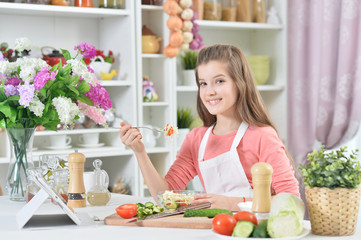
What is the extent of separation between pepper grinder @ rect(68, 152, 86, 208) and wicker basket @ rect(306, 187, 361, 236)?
839mm

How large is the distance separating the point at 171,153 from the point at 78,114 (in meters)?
1.70

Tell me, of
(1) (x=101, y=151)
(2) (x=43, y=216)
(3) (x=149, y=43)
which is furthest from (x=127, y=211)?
(3) (x=149, y=43)

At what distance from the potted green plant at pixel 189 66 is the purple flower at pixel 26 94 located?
1989 millimetres

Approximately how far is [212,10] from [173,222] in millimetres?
2475

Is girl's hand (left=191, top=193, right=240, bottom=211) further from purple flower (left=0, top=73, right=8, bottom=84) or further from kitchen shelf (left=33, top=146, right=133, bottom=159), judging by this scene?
kitchen shelf (left=33, top=146, right=133, bottom=159)

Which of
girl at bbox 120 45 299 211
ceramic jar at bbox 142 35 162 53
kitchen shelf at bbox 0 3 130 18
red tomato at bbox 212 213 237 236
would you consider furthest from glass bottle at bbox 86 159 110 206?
ceramic jar at bbox 142 35 162 53

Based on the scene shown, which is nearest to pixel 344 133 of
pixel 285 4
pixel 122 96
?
pixel 285 4

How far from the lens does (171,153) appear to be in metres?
3.75

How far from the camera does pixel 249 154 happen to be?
2.24 meters

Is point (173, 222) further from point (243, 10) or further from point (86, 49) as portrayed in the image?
point (243, 10)

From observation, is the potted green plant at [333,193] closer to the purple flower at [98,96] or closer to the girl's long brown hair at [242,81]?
the girl's long brown hair at [242,81]

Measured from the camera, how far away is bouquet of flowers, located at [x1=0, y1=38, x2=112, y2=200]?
200cm

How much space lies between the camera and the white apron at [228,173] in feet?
7.32

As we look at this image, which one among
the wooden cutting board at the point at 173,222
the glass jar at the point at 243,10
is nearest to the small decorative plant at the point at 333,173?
the wooden cutting board at the point at 173,222
